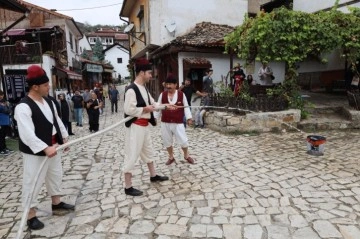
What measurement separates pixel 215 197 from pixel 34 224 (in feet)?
8.10

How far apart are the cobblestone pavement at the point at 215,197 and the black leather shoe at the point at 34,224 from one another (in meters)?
0.07

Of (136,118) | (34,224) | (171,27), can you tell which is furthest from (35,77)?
(171,27)

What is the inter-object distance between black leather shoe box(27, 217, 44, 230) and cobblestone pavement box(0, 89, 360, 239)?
0.07 metres

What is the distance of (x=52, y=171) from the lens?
395cm

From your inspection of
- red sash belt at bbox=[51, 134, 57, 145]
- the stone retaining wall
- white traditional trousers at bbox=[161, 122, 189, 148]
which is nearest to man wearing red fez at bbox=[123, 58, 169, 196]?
red sash belt at bbox=[51, 134, 57, 145]

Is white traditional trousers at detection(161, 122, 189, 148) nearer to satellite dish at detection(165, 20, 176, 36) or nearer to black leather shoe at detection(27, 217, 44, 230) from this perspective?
black leather shoe at detection(27, 217, 44, 230)

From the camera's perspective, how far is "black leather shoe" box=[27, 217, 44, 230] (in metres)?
3.69

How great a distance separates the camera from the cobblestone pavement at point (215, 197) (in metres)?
3.55

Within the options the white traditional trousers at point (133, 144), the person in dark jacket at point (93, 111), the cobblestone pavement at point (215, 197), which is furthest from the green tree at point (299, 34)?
the person in dark jacket at point (93, 111)

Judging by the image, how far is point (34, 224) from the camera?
12.1 ft

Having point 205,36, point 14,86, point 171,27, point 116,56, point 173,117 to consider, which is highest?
point 116,56

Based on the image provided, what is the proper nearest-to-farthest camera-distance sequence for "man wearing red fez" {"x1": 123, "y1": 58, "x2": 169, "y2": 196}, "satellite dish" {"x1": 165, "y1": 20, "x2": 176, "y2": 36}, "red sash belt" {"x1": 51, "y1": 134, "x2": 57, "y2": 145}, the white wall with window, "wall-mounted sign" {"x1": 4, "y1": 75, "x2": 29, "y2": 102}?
"red sash belt" {"x1": 51, "y1": 134, "x2": 57, "y2": 145} < "man wearing red fez" {"x1": 123, "y1": 58, "x2": 169, "y2": 196} < "wall-mounted sign" {"x1": 4, "y1": 75, "x2": 29, "y2": 102} < "satellite dish" {"x1": 165, "y1": 20, "x2": 176, "y2": 36} < the white wall with window

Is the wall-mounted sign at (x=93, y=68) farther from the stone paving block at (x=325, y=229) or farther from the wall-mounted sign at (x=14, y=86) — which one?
the stone paving block at (x=325, y=229)

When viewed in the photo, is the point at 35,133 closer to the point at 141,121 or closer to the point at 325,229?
the point at 141,121
